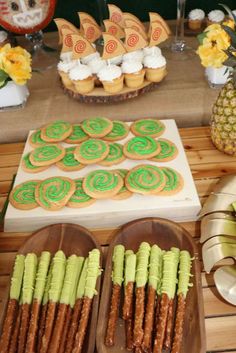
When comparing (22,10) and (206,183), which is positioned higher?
(22,10)

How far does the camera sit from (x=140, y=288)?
32.0 inches

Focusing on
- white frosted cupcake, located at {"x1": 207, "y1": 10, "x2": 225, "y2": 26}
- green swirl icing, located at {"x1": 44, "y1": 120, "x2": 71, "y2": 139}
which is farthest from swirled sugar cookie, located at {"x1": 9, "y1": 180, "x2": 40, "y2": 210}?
white frosted cupcake, located at {"x1": 207, "y1": 10, "x2": 225, "y2": 26}

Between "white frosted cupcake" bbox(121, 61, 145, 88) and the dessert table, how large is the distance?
73mm

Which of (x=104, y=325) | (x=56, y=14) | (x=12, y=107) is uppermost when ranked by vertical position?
(x=56, y=14)

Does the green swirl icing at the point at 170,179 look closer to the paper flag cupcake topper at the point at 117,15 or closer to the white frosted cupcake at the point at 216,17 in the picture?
the paper flag cupcake topper at the point at 117,15

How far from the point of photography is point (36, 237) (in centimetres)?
95

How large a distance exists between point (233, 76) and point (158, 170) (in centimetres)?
33

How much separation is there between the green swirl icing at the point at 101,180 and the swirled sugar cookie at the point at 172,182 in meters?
0.14

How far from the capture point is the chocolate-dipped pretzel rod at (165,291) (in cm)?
73

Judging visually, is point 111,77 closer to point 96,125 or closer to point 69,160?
point 96,125

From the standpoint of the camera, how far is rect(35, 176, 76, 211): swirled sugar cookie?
3.31ft

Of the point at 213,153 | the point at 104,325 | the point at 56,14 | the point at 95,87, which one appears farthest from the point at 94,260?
the point at 56,14

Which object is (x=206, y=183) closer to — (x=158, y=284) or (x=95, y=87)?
(x=158, y=284)

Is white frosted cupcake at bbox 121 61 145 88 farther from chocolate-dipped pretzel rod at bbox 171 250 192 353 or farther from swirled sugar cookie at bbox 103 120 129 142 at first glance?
chocolate-dipped pretzel rod at bbox 171 250 192 353
